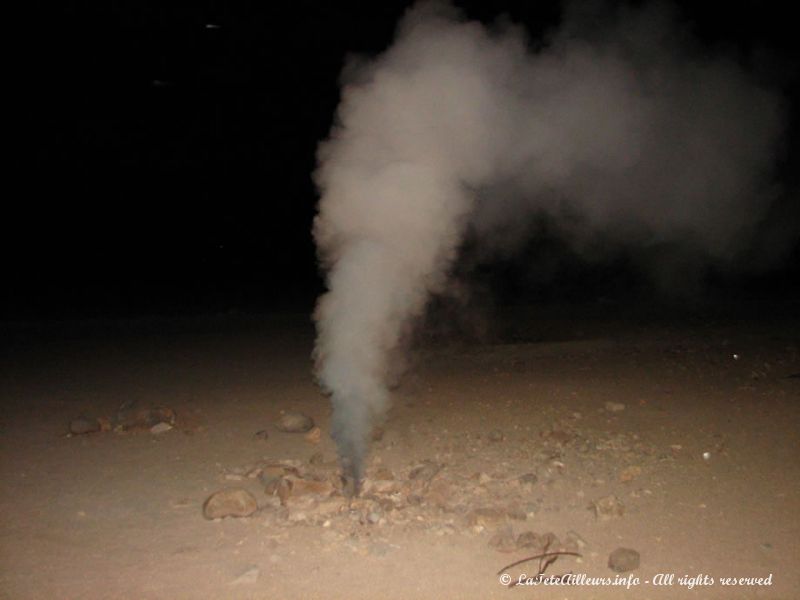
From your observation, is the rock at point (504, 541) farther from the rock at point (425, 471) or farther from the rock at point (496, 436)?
the rock at point (496, 436)

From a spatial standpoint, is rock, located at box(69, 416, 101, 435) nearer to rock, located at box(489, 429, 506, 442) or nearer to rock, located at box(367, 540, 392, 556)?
rock, located at box(367, 540, 392, 556)

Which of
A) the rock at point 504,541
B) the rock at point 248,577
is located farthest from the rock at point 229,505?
the rock at point 504,541

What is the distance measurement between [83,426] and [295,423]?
2.11 metres

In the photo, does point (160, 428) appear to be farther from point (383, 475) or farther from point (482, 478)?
point (482, 478)

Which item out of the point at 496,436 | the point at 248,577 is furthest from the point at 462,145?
the point at 248,577

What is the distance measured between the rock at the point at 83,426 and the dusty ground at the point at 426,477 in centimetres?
7

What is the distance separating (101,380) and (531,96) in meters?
6.20

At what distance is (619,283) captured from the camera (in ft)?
54.3

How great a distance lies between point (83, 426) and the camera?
6.52m

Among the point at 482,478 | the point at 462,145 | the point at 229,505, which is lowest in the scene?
the point at 229,505

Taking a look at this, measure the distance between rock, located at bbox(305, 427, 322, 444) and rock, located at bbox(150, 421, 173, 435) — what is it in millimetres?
1472

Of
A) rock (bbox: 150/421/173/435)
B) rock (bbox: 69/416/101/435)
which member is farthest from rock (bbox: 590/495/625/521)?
rock (bbox: 69/416/101/435)

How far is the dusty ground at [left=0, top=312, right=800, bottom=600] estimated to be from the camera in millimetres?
4031

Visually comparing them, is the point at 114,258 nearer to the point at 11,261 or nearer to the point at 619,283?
the point at 11,261
